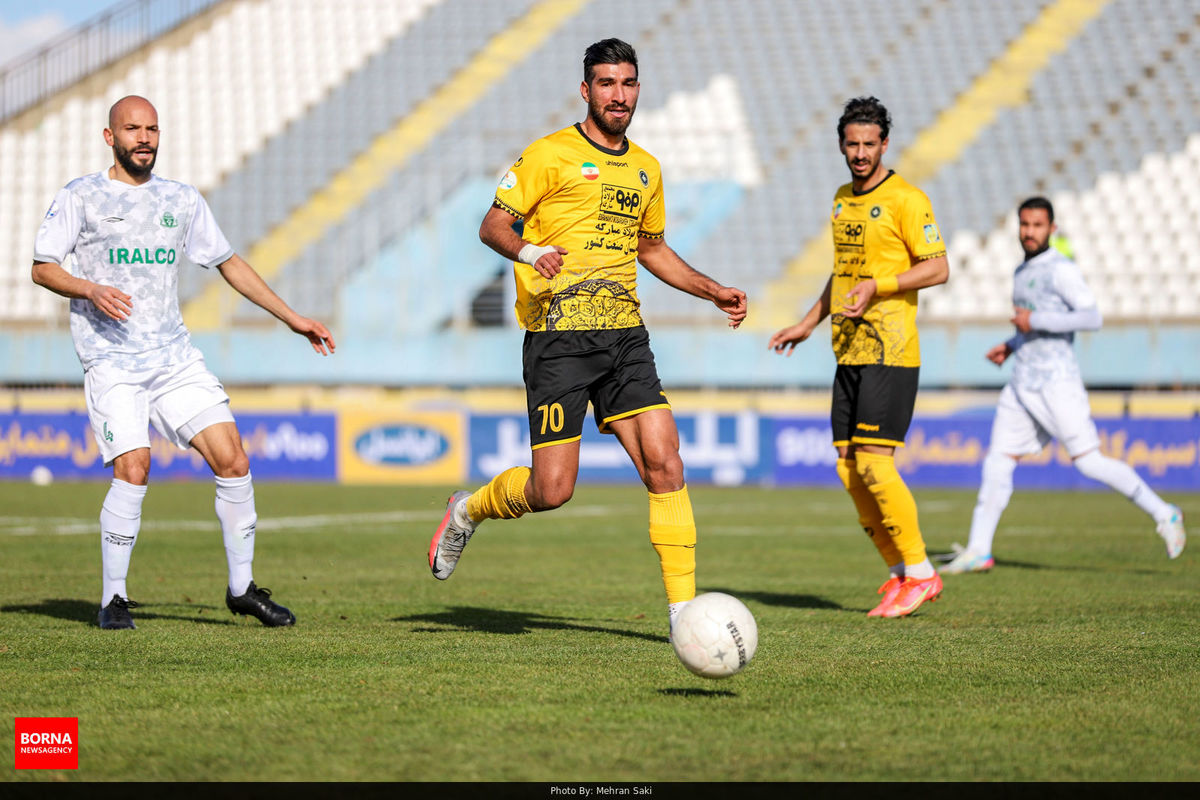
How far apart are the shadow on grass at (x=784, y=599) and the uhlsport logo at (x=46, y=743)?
4.19m

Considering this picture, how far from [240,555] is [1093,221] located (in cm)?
2059

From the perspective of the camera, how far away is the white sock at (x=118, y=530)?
646 cm

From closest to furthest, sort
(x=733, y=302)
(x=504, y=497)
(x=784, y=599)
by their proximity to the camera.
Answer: (x=733, y=302)
(x=504, y=497)
(x=784, y=599)

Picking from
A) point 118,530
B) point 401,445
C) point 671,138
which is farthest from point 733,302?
point 671,138

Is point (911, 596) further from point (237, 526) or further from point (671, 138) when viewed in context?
point (671, 138)

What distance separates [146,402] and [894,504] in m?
3.64

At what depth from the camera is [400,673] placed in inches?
200

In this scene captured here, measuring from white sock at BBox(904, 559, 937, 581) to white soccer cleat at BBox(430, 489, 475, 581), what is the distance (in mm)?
2289

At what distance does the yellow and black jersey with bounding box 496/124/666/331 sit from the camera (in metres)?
5.74

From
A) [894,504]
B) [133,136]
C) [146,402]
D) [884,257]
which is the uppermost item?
[133,136]

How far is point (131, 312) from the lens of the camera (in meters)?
6.45

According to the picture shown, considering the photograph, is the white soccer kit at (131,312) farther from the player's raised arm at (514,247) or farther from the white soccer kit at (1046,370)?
the white soccer kit at (1046,370)

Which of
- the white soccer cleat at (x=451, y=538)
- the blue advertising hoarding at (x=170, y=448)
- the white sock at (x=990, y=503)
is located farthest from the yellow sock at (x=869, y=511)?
the blue advertising hoarding at (x=170, y=448)

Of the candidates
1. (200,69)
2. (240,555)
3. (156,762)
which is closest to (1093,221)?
(200,69)
